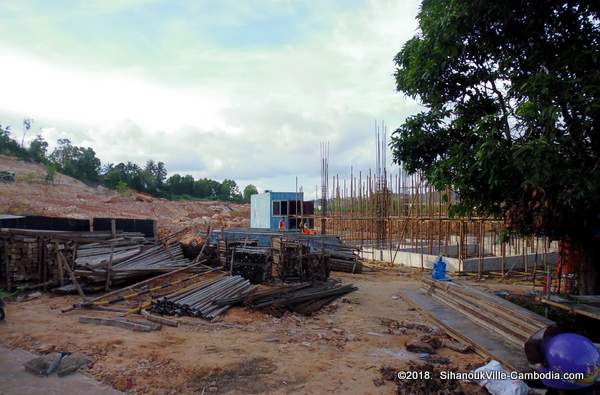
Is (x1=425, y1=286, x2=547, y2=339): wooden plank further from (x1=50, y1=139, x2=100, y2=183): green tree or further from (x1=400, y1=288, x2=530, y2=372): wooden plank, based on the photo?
(x1=50, y1=139, x2=100, y2=183): green tree

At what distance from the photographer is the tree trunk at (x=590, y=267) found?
683 cm

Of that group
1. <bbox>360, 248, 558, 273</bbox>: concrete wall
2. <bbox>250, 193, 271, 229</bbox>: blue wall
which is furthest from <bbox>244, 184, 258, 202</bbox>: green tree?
<bbox>360, 248, 558, 273</bbox>: concrete wall

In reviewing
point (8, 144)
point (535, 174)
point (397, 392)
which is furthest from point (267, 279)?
point (8, 144)

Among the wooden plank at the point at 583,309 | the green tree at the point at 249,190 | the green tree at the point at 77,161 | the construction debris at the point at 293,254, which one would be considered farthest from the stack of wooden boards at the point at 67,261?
the green tree at the point at 249,190

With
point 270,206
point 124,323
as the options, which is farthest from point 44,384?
point 270,206

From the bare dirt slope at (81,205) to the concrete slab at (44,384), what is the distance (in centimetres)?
1655

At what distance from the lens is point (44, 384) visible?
5027mm

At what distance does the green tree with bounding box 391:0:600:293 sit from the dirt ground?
93.2 inches

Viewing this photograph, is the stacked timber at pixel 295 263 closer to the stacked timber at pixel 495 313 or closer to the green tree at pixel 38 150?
the stacked timber at pixel 495 313

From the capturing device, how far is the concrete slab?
191 inches

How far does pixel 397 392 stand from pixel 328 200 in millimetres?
20391

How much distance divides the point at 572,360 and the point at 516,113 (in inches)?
125

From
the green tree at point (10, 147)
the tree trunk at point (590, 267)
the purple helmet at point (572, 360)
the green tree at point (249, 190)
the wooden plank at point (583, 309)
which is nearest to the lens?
the purple helmet at point (572, 360)

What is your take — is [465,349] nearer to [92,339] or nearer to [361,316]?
[361,316]
